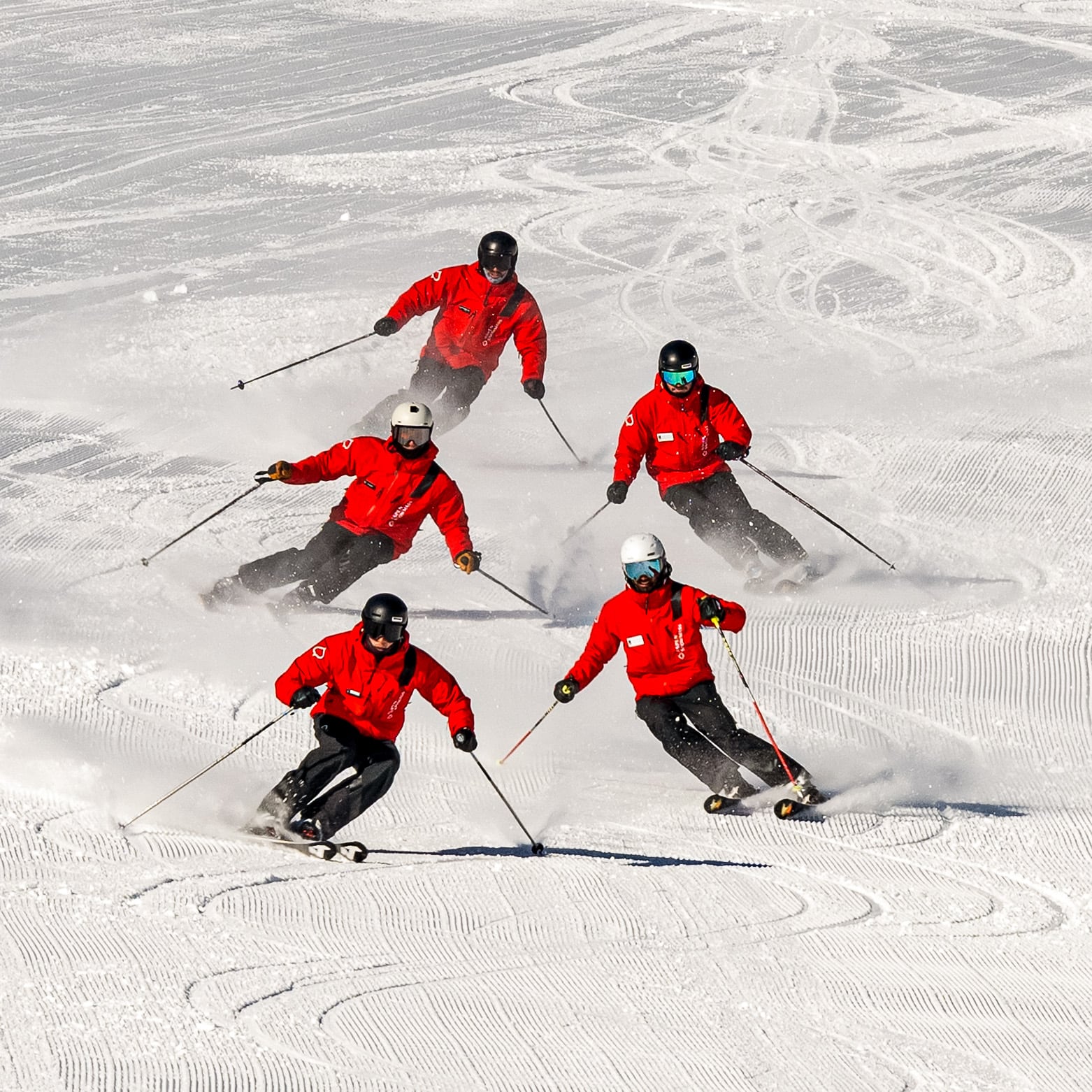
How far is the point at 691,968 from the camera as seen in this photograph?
5.24m

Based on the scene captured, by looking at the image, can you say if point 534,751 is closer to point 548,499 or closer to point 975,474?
point 548,499

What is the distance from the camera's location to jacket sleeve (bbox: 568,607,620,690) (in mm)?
6754

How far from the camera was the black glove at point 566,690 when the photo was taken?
21.3 feet

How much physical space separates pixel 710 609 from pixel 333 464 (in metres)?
2.36

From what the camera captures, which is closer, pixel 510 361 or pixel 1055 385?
pixel 1055 385

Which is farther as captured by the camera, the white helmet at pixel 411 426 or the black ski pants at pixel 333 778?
the white helmet at pixel 411 426

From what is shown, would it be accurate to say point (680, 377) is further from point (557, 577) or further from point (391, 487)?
point (391, 487)

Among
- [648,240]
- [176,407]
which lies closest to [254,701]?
[176,407]

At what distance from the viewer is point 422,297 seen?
10680 millimetres

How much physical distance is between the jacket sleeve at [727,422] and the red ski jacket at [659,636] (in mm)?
2228

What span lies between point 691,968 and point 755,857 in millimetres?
1157

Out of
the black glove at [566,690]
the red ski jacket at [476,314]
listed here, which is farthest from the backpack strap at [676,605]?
the red ski jacket at [476,314]

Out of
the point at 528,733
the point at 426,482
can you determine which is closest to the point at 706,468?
the point at 426,482

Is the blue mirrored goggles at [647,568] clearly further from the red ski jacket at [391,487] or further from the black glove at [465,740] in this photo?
the red ski jacket at [391,487]
